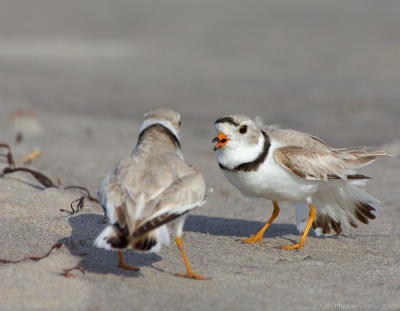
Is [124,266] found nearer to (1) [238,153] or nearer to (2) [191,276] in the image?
(2) [191,276]

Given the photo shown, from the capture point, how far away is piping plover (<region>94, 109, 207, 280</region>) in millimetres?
3490

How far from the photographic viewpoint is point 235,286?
3744 millimetres

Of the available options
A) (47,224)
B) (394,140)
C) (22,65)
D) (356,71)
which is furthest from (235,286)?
(22,65)

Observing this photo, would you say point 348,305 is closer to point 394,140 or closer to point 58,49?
point 394,140

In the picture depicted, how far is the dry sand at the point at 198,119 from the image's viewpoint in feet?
12.1

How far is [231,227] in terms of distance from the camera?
5781 mm

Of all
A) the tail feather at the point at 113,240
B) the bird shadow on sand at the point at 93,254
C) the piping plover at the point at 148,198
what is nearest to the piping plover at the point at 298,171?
the piping plover at the point at 148,198

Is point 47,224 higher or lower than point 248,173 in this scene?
lower

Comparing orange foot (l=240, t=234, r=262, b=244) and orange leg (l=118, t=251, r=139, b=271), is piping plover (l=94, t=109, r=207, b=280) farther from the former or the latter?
orange foot (l=240, t=234, r=262, b=244)

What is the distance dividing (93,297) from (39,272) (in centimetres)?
48

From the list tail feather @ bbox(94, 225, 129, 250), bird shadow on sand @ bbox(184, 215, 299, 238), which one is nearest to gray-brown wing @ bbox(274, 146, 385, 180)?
bird shadow on sand @ bbox(184, 215, 299, 238)

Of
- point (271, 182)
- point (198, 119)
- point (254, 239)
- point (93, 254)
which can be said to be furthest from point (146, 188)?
point (198, 119)

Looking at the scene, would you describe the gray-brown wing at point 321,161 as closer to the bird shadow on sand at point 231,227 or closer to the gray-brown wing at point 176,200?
the bird shadow on sand at point 231,227

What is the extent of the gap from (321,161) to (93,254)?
2112 mm
